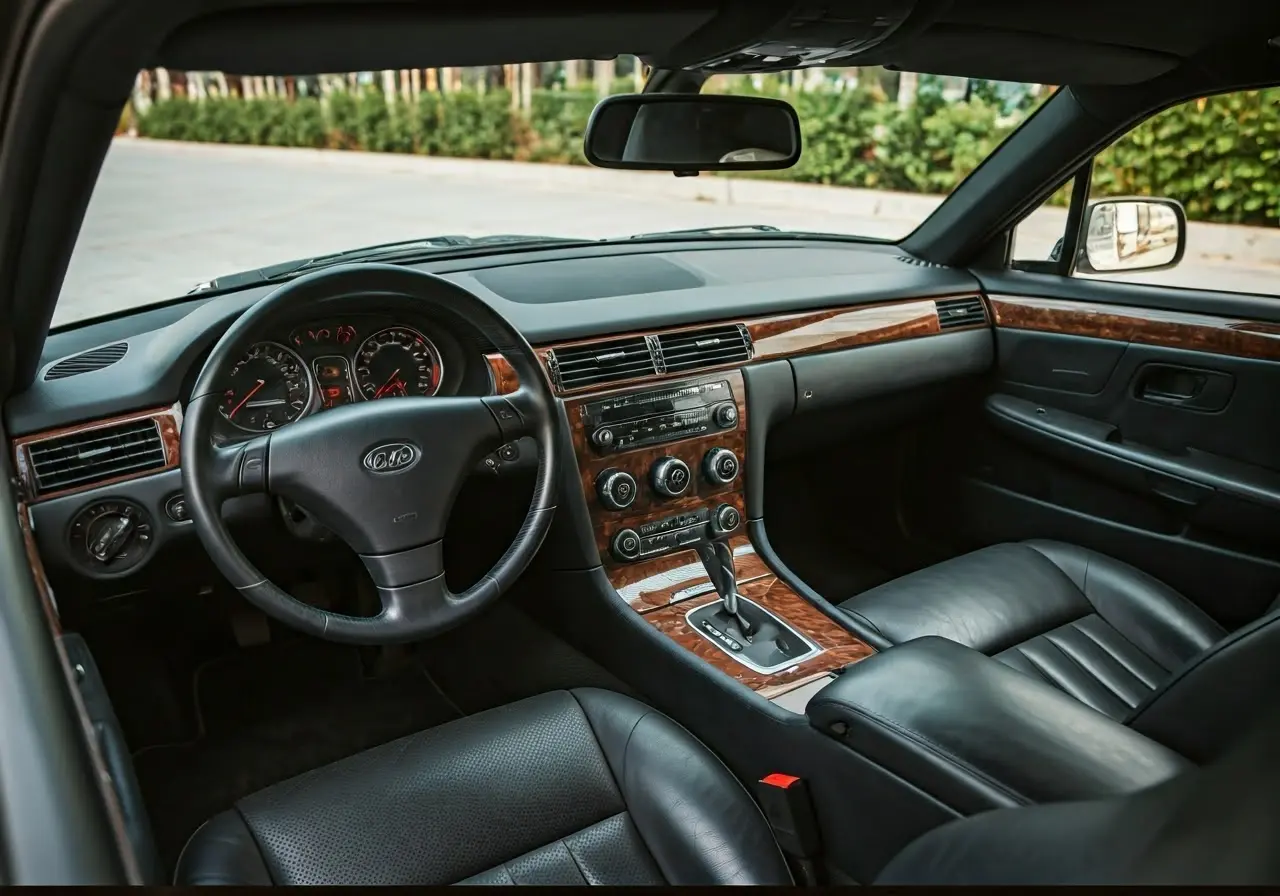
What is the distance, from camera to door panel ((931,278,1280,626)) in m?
2.81

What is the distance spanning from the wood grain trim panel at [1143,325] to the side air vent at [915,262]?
0.24m

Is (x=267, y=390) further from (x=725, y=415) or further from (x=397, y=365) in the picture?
(x=725, y=415)

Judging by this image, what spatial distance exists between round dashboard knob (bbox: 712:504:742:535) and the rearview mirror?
0.89m

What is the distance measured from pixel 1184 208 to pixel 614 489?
1906mm

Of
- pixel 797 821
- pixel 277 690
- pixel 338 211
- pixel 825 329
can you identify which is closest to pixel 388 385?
pixel 277 690

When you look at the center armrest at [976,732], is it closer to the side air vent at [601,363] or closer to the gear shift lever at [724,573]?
the gear shift lever at [724,573]

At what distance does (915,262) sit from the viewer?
11.8 feet

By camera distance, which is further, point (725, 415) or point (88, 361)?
point (725, 415)

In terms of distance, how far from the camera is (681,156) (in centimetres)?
228

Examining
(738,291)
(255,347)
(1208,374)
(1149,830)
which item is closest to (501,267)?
(738,291)

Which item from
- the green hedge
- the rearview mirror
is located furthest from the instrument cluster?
the green hedge

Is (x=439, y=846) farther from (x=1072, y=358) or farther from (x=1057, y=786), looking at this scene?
(x=1072, y=358)

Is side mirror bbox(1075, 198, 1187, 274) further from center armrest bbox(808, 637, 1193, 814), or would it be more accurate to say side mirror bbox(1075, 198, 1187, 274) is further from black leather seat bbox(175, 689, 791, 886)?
black leather seat bbox(175, 689, 791, 886)

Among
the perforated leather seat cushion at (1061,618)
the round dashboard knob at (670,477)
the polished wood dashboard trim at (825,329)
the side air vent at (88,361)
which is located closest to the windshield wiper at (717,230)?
the polished wood dashboard trim at (825,329)
